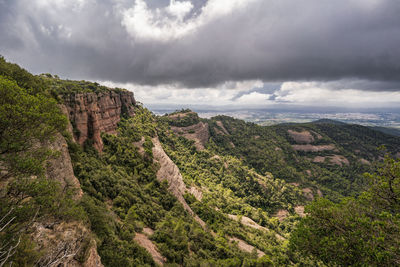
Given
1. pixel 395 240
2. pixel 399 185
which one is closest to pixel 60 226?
pixel 395 240

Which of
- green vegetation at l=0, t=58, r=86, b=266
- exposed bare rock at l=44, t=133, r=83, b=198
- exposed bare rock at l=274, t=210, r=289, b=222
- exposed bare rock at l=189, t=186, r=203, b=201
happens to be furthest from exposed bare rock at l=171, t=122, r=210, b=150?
green vegetation at l=0, t=58, r=86, b=266

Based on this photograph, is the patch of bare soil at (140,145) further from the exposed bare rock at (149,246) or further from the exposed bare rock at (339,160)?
the exposed bare rock at (339,160)

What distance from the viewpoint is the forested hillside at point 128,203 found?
36.0 feet

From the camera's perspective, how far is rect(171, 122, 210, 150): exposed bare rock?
109050 millimetres

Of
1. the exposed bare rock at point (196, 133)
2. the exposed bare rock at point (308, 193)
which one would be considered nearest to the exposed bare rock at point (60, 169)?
the exposed bare rock at point (196, 133)

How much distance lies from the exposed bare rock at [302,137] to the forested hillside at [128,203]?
81.0 metres

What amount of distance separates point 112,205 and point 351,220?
30523mm

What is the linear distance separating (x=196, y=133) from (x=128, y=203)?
292 ft

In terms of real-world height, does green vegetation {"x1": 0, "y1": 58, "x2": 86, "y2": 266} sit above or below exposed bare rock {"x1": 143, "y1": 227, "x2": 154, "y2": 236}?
above

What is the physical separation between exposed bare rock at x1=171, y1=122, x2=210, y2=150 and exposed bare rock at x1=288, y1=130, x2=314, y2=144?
102629mm

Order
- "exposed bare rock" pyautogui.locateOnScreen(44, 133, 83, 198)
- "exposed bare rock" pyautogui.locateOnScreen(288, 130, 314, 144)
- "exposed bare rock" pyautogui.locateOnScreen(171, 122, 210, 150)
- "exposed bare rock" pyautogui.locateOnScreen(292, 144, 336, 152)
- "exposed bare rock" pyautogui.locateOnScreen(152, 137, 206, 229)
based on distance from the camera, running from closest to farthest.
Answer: "exposed bare rock" pyautogui.locateOnScreen(44, 133, 83, 198)
"exposed bare rock" pyautogui.locateOnScreen(152, 137, 206, 229)
"exposed bare rock" pyautogui.locateOnScreen(171, 122, 210, 150)
"exposed bare rock" pyautogui.locateOnScreen(292, 144, 336, 152)
"exposed bare rock" pyautogui.locateOnScreen(288, 130, 314, 144)

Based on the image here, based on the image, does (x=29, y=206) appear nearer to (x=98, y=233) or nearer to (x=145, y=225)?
(x=98, y=233)

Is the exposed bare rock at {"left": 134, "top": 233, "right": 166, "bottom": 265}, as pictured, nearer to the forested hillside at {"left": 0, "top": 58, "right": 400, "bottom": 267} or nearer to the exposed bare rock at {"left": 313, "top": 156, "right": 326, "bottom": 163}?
the forested hillside at {"left": 0, "top": 58, "right": 400, "bottom": 267}

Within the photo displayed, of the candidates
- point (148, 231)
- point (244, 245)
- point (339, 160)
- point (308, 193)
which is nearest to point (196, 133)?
point (308, 193)
